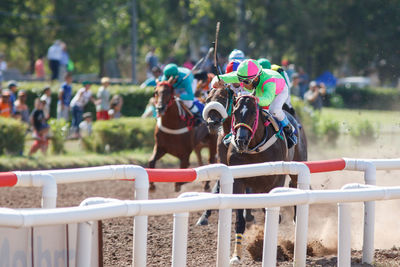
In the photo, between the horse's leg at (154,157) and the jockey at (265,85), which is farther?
the horse's leg at (154,157)

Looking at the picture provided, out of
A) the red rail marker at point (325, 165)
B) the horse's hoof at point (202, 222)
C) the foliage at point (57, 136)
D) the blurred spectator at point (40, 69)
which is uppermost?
the blurred spectator at point (40, 69)

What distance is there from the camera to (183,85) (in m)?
10.0

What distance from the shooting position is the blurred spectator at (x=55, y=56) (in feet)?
69.2

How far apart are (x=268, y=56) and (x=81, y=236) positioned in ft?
99.7

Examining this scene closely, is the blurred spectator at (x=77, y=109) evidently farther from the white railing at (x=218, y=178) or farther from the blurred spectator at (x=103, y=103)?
the white railing at (x=218, y=178)

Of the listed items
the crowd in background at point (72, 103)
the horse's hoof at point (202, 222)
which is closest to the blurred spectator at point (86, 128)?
the crowd in background at point (72, 103)

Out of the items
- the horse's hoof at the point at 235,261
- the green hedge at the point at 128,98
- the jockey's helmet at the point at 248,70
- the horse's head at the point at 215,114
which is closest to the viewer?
the horse's hoof at the point at 235,261

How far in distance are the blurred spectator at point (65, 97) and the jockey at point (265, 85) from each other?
10.2 metres

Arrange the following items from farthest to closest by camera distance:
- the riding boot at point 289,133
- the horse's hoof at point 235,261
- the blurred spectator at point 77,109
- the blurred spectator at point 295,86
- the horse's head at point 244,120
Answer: the blurred spectator at point 295,86 → the blurred spectator at point 77,109 → the riding boot at point 289,133 → the horse's head at point 244,120 → the horse's hoof at point 235,261

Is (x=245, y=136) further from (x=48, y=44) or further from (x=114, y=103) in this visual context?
(x=48, y=44)

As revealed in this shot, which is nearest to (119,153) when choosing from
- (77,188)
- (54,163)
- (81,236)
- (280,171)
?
(54,163)

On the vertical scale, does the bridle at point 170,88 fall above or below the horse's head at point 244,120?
above

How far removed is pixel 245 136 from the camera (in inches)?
248

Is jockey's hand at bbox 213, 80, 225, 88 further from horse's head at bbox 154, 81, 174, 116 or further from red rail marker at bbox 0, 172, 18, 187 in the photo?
red rail marker at bbox 0, 172, 18, 187
